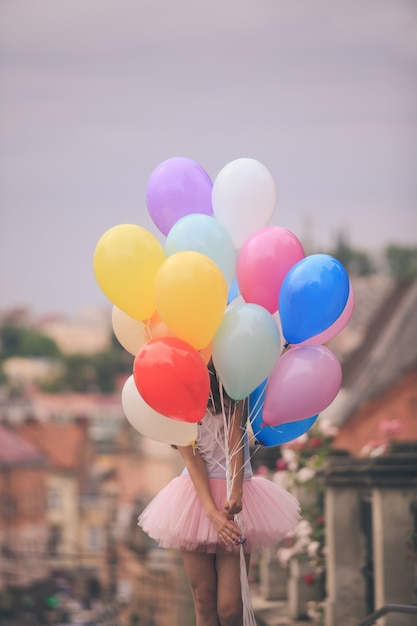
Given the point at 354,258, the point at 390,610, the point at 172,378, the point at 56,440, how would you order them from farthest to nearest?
the point at 354,258
the point at 56,440
the point at 390,610
the point at 172,378

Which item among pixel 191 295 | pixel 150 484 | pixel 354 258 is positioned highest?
pixel 354 258

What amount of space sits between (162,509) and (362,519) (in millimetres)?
2647

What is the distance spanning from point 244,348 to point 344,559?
2.92 meters

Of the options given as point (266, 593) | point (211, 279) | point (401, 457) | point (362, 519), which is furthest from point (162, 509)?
point (266, 593)

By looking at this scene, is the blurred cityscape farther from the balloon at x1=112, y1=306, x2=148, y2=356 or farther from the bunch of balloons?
the balloon at x1=112, y1=306, x2=148, y2=356

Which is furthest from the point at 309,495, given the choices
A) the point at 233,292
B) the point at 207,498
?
the point at 207,498

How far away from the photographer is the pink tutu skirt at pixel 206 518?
3895mm

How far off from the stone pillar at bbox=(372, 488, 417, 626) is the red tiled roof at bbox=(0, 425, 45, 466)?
72763 mm

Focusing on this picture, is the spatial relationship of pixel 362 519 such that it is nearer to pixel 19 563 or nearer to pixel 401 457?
pixel 401 457

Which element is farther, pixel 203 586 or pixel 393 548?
pixel 393 548

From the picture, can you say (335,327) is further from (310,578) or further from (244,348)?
(310,578)

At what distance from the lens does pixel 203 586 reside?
393 centimetres

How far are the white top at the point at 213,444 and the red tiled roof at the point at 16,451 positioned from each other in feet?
244

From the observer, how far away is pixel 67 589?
2899 inches
